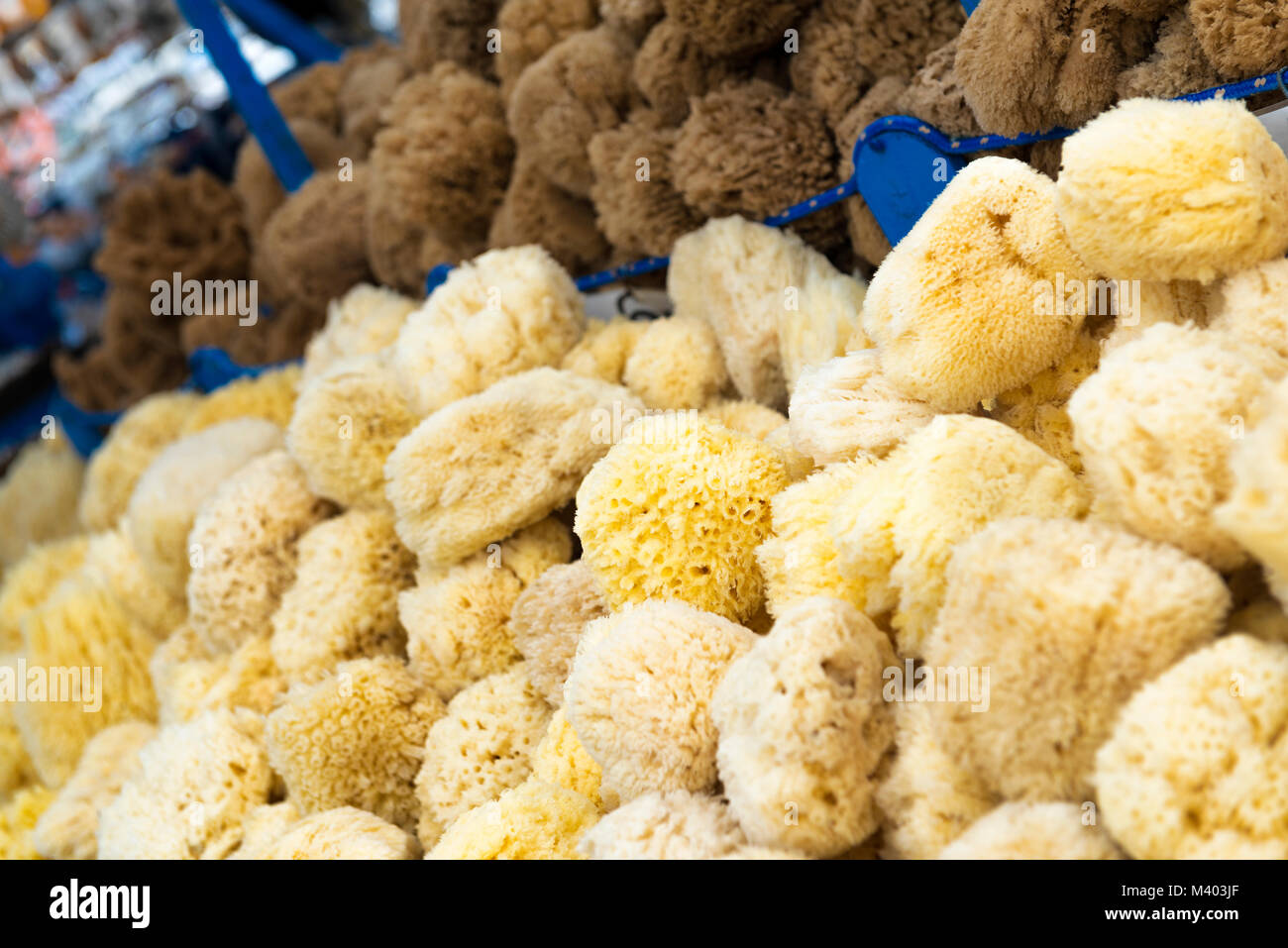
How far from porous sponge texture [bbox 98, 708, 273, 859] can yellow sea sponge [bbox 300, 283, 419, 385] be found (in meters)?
0.53

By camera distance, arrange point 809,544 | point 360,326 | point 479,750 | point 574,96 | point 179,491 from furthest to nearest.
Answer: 1. point 360,326
2. point 179,491
3. point 574,96
4. point 479,750
5. point 809,544

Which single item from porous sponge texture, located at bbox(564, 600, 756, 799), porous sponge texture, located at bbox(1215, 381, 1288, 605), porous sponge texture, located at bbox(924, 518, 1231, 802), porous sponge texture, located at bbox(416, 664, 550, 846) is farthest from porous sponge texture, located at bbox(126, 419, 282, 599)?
porous sponge texture, located at bbox(1215, 381, 1288, 605)

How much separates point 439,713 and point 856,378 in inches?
19.8

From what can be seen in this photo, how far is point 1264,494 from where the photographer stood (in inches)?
18.9

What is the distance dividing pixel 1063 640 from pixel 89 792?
115cm

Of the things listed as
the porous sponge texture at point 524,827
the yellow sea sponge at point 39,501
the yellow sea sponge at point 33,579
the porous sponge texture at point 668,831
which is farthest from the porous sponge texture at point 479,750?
the yellow sea sponge at point 39,501

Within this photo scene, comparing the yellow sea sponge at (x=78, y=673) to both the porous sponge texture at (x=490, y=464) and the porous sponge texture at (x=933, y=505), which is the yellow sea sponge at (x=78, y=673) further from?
the porous sponge texture at (x=933, y=505)

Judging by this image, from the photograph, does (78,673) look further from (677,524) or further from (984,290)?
(984,290)

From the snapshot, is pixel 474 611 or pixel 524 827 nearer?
pixel 524 827

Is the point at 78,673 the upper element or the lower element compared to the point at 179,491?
lower

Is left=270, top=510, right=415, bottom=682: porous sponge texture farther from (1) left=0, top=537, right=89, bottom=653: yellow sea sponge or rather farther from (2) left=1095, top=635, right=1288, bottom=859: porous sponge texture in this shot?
(2) left=1095, top=635, right=1288, bottom=859: porous sponge texture

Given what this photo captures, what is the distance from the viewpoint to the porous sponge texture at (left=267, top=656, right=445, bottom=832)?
0.94 meters

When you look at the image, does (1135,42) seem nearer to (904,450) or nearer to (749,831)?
(904,450)

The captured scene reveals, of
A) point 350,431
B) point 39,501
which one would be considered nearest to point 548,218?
point 350,431
